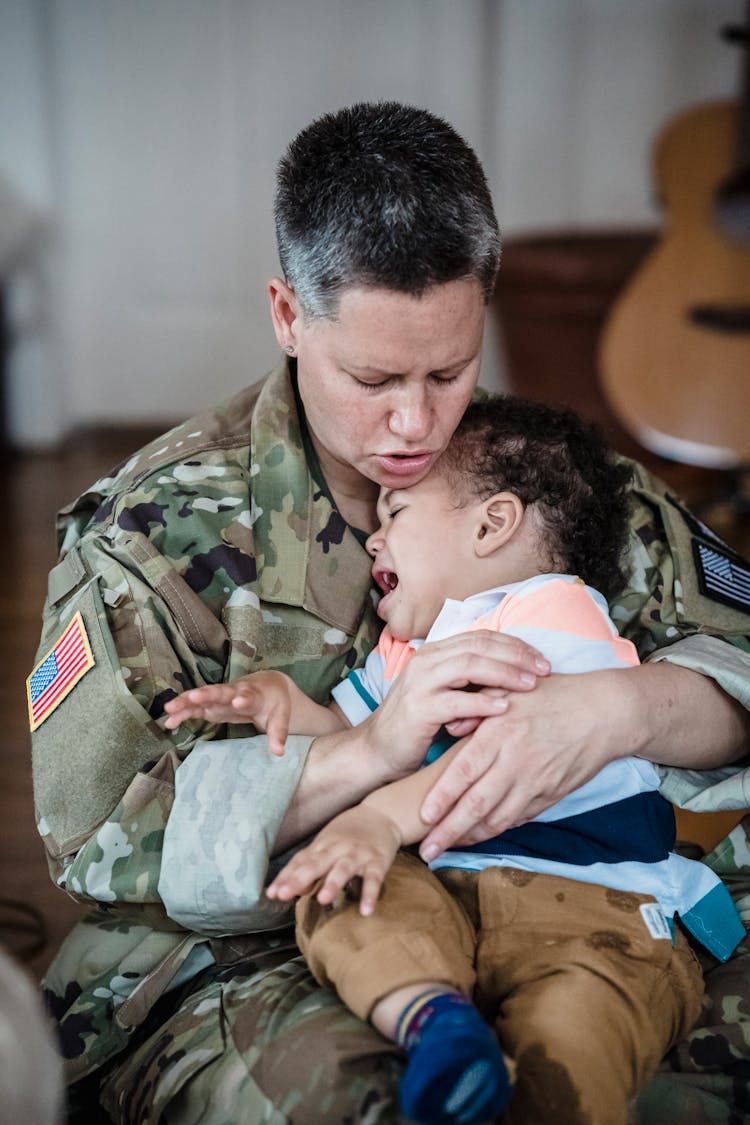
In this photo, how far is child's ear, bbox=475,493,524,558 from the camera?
58.9 inches

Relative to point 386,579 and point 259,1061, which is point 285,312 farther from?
point 259,1061

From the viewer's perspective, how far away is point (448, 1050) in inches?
41.2

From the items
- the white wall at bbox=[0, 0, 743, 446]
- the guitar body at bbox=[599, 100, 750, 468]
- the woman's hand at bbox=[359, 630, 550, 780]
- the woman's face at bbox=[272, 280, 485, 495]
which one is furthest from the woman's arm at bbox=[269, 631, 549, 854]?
the white wall at bbox=[0, 0, 743, 446]

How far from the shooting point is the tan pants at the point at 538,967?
3.84 ft

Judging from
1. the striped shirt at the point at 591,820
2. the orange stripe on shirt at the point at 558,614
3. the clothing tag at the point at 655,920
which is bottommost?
the clothing tag at the point at 655,920

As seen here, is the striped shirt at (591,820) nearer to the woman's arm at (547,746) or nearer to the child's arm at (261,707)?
the woman's arm at (547,746)

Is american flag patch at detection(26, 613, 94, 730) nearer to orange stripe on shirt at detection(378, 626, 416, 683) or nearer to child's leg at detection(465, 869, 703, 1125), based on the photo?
orange stripe on shirt at detection(378, 626, 416, 683)

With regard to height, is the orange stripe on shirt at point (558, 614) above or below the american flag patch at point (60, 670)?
above

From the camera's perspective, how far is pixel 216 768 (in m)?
1.37

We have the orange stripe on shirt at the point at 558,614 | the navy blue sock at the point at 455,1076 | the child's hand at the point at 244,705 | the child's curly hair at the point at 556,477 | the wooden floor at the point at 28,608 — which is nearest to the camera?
the navy blue sock at the point at 455,1076

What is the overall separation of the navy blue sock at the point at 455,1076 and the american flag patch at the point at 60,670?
54 cm

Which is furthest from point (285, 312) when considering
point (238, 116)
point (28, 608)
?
point (238, 116)

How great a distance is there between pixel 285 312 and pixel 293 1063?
78cm

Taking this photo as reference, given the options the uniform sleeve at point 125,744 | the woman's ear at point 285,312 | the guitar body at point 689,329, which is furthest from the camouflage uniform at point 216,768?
the guitar body at point 689,329
